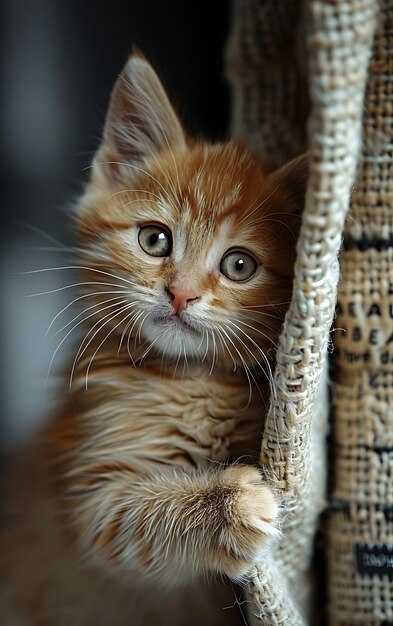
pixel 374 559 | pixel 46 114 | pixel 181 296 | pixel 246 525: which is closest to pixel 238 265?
pixel 181 296

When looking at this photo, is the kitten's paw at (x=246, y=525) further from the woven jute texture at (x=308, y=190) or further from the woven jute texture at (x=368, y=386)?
the woven jute texture at (x=368, y=386)

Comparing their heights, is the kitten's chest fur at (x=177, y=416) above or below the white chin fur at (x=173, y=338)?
below

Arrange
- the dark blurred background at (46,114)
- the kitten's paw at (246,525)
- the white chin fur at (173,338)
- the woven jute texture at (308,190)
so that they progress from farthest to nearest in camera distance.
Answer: the dark blurred background at (46,114), the white chin fur at (173,338), the kitten's paw at (246,525), the woven jute texture at (308,190)

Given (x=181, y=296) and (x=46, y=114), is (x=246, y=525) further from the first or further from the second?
(x=46, y=114)

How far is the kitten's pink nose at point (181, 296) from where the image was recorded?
88 cm

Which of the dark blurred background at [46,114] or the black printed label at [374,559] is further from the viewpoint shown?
the dark blurred background at [46,114]

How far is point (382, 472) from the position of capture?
3.18 feet

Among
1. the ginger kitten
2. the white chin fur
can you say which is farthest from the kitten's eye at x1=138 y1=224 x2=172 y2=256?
the white chin fur

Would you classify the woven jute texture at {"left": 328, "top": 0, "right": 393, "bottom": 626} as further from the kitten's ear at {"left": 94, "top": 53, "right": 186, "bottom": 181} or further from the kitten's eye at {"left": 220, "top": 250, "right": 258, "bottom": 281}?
the kitten's ear at {"left": 94, "top": 53, "right": 186, "bottom": 181}

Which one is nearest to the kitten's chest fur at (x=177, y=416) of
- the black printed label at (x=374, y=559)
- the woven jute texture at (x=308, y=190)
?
the woven jute texture at (x=308, y=190)

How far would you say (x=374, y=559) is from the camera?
960mm

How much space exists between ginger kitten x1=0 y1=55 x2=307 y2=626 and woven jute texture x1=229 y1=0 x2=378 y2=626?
9cm

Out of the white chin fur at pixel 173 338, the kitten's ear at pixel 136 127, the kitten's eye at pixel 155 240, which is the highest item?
the kitten's ear at pixel 136 127

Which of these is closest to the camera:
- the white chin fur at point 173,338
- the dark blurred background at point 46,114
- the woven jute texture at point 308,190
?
the woven jute texture at point 308,190
